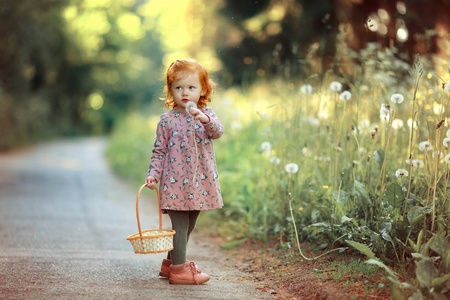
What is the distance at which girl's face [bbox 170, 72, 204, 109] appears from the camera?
12.8ft

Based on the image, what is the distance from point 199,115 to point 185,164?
0.37 metres

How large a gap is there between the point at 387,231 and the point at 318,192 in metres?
0.97

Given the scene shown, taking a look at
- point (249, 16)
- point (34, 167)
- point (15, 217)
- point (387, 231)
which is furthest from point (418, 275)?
point (34, 167)

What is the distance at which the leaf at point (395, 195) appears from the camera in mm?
3730

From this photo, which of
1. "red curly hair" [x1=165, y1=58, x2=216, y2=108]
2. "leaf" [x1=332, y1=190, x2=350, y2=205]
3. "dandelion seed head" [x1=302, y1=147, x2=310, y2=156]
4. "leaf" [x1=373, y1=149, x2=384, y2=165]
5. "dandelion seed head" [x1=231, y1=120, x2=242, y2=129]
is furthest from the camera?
"dandelion seed head" [x1=231, y1=120, x2=242, y2=129]

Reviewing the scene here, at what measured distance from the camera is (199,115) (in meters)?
3.68

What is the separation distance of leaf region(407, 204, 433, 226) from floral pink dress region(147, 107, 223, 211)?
4.02ft

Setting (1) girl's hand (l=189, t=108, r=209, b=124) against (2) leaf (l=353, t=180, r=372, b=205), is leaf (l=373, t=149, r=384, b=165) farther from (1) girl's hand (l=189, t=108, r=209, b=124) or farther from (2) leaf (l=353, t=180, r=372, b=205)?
(1) girl's hand (l=189, t=108, r=209, b=124)

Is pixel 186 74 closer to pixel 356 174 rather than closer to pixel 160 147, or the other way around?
pixel 160 147

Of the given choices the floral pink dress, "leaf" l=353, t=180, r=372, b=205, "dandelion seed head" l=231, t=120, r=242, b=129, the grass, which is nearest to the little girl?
the floral pink dress

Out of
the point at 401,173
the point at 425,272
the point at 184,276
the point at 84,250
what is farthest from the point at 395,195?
the point at 84,250

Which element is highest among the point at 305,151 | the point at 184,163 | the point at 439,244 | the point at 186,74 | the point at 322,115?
the point at 186,74

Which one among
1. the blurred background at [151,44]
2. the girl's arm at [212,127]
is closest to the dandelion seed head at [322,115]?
the blurred background at [151,44]

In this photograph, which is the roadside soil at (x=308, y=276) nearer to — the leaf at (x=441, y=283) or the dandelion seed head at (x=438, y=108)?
the leaf at (x=441, y=283)
